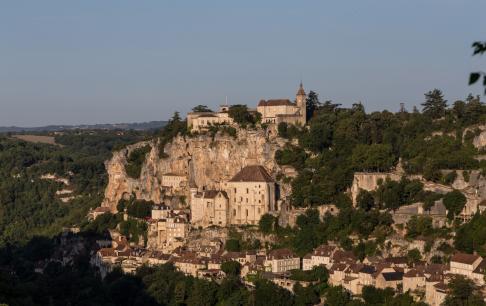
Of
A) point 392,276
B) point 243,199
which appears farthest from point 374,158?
point 392,276

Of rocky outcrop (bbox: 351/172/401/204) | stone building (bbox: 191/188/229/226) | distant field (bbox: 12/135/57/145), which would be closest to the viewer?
rocky outcrop (bbox: 351/172/401/204)

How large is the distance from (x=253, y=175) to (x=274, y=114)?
23.9 feet

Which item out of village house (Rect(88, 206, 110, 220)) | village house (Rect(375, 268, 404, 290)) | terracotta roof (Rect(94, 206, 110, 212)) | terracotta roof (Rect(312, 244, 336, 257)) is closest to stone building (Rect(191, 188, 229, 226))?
terracotta roof (Rect(312, 244, 336, 257))

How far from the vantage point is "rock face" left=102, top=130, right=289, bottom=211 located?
68.7 meters

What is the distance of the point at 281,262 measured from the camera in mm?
58500

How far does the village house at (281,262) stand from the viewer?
5828 cm

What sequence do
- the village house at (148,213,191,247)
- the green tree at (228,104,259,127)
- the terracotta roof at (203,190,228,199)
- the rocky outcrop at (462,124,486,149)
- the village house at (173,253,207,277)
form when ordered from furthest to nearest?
the green tree at (228,104,259,127) → the village house at (148,213,191,247) → the terracotta roof at (203,190,228,199) → the rocky outcrop at (462,124,486,149) → the village house at (173,253,207,277)

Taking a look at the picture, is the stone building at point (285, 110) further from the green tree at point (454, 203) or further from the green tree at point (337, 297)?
the green tree at point (337, 297)

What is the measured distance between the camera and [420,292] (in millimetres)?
50531

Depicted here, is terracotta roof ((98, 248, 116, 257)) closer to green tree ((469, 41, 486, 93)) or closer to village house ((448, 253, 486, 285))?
village house ((448, 253, 486, 285))

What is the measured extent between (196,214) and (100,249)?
7.60 meters

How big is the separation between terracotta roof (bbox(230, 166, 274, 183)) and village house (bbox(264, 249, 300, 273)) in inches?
238

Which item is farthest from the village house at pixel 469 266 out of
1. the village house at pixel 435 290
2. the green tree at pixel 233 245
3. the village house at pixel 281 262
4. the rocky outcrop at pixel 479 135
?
the green tree at pixel 233 245

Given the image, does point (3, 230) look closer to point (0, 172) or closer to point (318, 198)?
point (0, 172)
